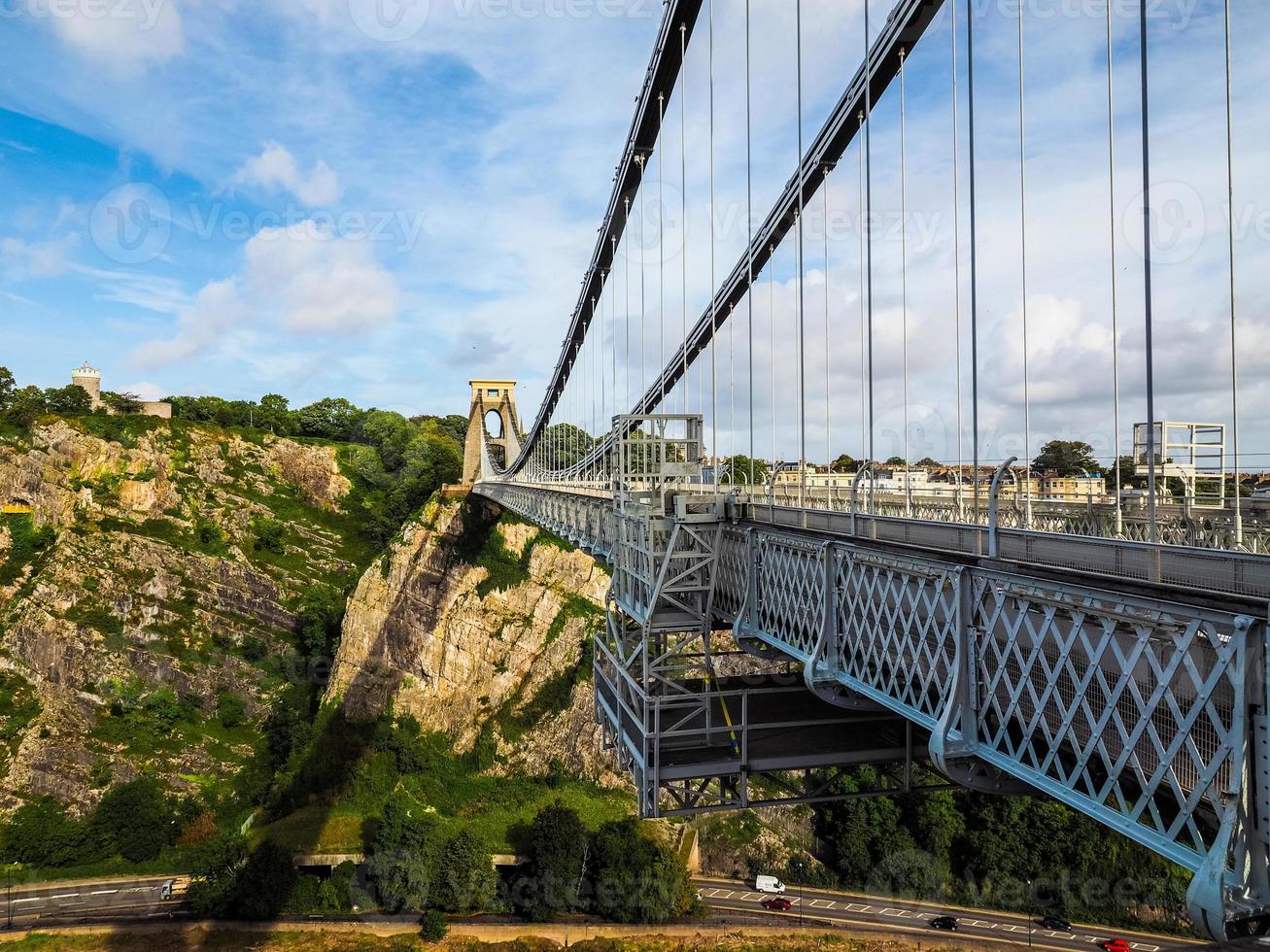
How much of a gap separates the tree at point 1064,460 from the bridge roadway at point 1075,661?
9.66m

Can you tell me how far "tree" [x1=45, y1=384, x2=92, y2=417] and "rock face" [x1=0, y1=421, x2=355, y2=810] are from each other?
43.5ft

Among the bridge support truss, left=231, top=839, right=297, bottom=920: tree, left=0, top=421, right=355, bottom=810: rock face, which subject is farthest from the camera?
left=0, top=421, right=355, bottom=810: rock face

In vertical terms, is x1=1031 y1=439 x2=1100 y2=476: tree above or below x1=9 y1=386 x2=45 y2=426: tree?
below

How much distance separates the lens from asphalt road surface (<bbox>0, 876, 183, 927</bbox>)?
3089 cm

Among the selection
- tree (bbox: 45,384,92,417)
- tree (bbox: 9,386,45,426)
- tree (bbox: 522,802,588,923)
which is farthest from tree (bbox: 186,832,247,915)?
tree (bbox: 45,384,92,417)

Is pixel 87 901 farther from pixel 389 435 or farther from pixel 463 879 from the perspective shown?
pixel 389 435

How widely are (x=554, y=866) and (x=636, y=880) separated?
155 inches

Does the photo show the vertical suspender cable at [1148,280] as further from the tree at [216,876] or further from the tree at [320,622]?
the tree at [320,622]

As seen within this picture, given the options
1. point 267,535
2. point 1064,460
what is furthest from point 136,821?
point 1064,460

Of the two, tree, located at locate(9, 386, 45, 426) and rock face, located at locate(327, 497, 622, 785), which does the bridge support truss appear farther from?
tree, located at locate(9, 386, 45, 426)

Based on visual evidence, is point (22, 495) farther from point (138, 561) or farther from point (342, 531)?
point (342, 531)

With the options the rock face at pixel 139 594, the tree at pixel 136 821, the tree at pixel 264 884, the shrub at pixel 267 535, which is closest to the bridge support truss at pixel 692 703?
the tree at pixel 264 884

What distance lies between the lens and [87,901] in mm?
32031

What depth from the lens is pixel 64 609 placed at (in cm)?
4691
